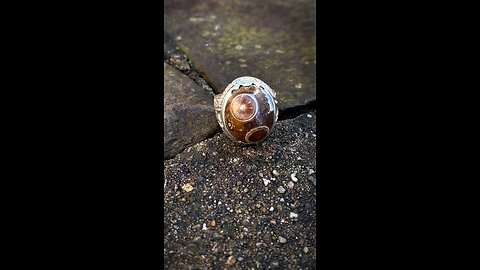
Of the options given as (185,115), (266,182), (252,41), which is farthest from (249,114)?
(252,41)

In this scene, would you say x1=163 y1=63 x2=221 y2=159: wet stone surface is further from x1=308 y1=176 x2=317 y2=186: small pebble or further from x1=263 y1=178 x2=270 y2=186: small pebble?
x1=308 y1=176 x2=317 y2=186: small pebble

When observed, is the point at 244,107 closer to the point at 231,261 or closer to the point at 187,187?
the point at 187,187

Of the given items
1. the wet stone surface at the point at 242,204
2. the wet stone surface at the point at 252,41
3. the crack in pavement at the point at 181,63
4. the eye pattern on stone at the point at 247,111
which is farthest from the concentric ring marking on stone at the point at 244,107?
the crack in pavement at the point at 181,63

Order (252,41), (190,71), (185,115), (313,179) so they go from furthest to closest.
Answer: (252,41) < (190,71) < (185,115) < (313,179)

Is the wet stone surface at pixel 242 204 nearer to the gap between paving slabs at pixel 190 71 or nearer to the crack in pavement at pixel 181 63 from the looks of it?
the gap between paving slabs at pixel 190 71

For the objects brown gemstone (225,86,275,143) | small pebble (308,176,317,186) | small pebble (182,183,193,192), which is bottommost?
small pebble (308,176,317,186)

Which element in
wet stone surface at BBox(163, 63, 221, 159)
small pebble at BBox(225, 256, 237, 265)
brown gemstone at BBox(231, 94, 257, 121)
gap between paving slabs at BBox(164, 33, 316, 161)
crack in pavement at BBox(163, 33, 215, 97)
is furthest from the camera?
crack in pavement at BBox(163, 33, 215, 97)

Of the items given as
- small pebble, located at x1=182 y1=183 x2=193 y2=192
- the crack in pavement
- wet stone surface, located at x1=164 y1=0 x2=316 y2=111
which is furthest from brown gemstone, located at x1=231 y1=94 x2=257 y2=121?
the crack in pavement
